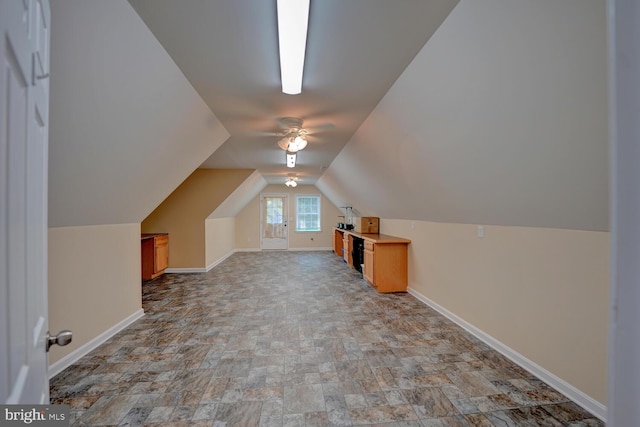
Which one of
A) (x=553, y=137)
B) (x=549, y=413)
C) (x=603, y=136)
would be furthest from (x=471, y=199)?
(x=549, y=413)

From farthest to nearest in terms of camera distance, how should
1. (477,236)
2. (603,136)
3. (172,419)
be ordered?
(477,236)
(172,419)
(603,136)

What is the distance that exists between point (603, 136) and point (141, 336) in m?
4.06

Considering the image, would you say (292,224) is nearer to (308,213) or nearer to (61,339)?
(308,213)

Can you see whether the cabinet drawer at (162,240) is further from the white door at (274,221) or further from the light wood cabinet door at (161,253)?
the white door at (274,221)

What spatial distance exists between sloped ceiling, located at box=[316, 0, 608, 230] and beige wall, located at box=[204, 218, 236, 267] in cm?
498

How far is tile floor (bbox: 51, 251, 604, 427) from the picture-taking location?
1.88 m

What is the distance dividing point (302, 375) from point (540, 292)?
1980 mm

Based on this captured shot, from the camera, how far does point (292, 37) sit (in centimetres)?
175

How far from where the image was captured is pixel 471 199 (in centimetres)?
286

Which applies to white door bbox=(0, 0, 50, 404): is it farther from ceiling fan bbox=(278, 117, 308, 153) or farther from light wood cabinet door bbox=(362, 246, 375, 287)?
light wood cabinet door bbox=(362, 246, 375, 287)

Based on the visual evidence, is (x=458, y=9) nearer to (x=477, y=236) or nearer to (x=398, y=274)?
(x=477, y=236)

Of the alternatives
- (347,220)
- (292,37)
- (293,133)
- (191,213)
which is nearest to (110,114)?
(292,37)

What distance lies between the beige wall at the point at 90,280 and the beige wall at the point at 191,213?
266 centimetres

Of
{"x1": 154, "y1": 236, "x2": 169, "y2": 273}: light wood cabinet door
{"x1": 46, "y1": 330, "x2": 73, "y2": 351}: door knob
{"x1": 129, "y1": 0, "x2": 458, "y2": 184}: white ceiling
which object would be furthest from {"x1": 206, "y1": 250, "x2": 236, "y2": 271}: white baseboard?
{"x1": 46, "y1": 330, "x2": 73, "y2": 351}: door knob
